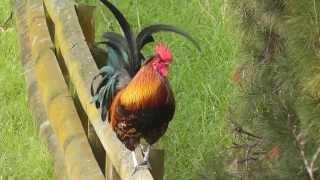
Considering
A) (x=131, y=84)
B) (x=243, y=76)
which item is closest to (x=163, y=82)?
(x=131, y=84)

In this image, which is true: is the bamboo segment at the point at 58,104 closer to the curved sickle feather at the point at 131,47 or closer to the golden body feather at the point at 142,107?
the golden body feather at the point at 142,107

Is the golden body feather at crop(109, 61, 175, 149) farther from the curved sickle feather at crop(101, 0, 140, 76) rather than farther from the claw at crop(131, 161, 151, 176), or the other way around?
the claw at crop(131, 161, 151, 176)

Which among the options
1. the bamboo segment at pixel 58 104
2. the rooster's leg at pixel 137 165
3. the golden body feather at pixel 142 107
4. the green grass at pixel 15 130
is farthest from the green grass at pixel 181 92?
the rooster's leg at pixel 137 165

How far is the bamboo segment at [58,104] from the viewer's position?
9.50 ft

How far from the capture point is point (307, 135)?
2516 millimetres

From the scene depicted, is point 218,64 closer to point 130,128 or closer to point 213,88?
point 213,88

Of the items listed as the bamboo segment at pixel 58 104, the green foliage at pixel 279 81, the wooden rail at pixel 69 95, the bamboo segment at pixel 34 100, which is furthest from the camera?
the bamboo segment at pixel 34 100

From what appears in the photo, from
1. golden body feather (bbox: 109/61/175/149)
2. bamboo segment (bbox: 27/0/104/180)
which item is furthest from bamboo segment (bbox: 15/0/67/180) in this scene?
golden body feather (bbox: 109/61/175/149)

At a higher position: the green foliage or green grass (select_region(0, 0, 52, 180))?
the green foliage

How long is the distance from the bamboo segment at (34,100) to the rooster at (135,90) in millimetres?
586

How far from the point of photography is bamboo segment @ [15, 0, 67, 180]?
3.67 m

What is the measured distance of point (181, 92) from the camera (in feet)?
17.4

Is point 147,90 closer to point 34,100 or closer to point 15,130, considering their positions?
point 34,100

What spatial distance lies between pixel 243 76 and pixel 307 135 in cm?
59
